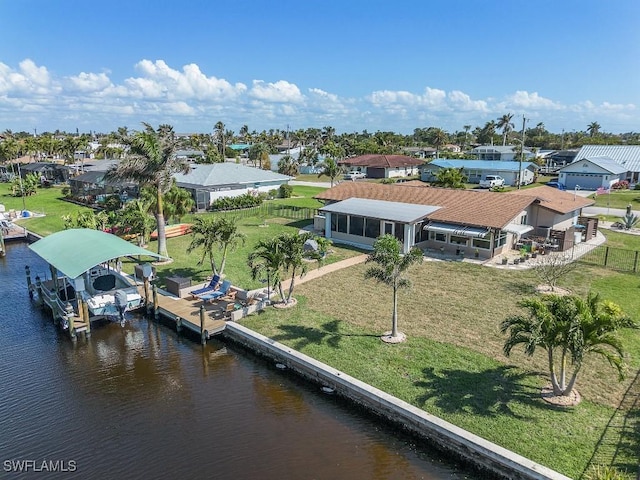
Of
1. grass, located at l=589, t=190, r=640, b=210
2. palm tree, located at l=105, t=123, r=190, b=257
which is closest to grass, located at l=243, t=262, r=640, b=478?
palm tree, located at l=105, t=123, r=190, b=257

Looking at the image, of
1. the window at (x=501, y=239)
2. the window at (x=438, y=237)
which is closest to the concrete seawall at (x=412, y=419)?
the window at (x=438, y=237)

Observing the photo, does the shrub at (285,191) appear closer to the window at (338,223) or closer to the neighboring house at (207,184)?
the neighboring house at (207,184)

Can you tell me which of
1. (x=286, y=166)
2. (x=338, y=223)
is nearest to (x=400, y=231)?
(x=338, y=223)

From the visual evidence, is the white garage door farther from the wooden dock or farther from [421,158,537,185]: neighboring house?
the wooden dock

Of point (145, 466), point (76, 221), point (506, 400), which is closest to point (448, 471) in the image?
point (506, 400)

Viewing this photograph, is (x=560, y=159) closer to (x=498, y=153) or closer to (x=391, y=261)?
(x=498, y=153)

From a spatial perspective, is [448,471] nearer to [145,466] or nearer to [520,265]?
[145,466]

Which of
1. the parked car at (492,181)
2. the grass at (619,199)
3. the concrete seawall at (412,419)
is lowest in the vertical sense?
the concrete seawall at (412,419)
